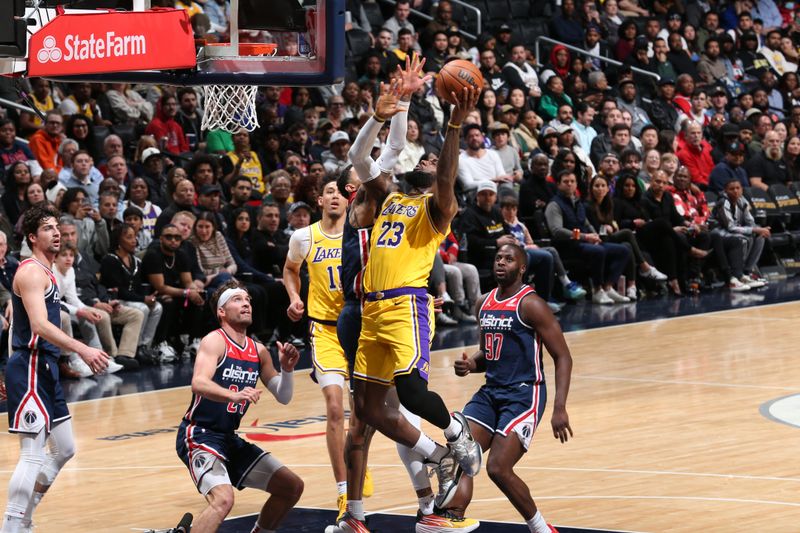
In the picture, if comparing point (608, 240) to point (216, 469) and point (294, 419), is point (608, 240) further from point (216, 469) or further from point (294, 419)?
point (216, 469)

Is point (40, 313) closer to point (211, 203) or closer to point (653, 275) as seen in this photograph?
point (211, 203)

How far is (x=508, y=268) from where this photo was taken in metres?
7.18

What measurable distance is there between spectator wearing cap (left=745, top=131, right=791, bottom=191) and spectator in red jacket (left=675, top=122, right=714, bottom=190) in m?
0.62

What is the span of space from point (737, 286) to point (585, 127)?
3161mm

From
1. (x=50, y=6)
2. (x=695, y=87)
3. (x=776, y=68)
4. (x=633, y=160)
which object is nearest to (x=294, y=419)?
(x=50, y=6)

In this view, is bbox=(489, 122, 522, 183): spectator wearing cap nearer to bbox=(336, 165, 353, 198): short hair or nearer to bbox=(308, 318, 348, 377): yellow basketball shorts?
bbox=(308, 318, 348, 377): yellow basketball shorts

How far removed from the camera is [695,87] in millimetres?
22172

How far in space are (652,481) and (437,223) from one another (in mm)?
2338

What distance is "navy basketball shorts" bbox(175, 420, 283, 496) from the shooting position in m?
6.57

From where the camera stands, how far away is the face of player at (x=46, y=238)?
7.20 m

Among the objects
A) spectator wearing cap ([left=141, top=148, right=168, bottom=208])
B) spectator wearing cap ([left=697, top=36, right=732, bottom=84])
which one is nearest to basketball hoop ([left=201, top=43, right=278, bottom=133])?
spectator wearing cap ([left=141, top=148, right=168, bottom=208])

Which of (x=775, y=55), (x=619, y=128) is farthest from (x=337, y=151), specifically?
(x=775, y=55)

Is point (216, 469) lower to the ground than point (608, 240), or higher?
higher

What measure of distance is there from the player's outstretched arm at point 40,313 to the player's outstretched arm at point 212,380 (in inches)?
20.5
